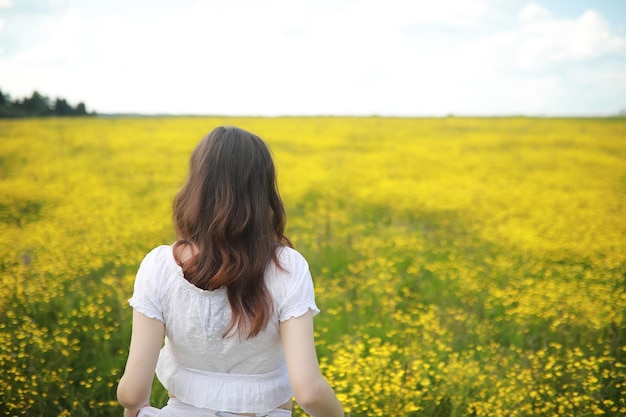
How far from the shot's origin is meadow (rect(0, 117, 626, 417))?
3045 millimetres

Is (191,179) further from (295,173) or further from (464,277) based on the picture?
(295,173)

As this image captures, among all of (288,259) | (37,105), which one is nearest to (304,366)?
(288,259)

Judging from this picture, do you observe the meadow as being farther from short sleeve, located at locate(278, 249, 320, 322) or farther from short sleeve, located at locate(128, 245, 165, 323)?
short sleeve, located at locate(128, 245, 165, 323)

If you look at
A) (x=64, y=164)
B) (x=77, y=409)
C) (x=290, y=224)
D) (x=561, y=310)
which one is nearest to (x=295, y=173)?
(x=290, y=224)

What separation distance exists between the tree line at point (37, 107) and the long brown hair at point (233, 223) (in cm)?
1660

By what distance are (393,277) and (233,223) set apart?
3577 mm

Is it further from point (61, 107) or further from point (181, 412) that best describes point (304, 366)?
point (61, 107)

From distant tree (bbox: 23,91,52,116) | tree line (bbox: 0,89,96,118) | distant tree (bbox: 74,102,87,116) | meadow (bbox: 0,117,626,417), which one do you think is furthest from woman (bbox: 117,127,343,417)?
distant tree (bbox: 74,102,87,116)

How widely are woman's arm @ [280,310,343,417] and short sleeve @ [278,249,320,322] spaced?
0.02 meters

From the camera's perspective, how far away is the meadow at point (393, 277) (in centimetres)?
304

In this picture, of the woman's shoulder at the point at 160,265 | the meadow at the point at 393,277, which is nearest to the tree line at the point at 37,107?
the meadow at the point at 393,277

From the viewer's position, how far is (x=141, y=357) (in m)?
1.56

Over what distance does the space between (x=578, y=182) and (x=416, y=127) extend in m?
11.9

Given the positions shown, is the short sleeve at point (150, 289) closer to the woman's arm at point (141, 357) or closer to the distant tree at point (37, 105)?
the woman's arm at point (141, 357)
